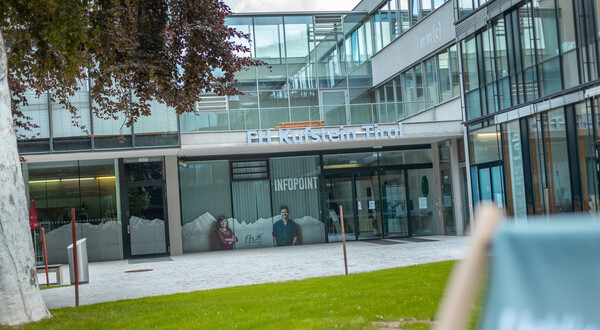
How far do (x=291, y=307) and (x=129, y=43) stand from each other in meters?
5.73

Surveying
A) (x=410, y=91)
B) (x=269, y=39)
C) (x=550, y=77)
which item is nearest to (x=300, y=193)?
(x=410, y=91)

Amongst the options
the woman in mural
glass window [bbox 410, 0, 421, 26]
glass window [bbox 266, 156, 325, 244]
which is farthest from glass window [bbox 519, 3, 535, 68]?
the woman in mural

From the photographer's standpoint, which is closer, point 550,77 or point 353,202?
point 550,77

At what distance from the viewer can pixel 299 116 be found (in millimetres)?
22594

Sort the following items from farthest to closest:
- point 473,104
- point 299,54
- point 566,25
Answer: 1. point 299,54
2. point 473,104
3. point 566,25

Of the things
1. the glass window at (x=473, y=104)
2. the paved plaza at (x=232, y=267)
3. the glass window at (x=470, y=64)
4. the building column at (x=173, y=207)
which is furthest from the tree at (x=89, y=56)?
the glass window at (x=470, y=64)

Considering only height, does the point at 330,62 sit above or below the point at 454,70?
above

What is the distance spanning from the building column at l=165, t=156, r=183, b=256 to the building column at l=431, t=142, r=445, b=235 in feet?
30.5

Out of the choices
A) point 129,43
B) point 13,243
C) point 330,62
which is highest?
point 330,62

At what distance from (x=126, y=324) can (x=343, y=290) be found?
328 cm

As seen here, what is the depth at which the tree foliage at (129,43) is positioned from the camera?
35.3ft

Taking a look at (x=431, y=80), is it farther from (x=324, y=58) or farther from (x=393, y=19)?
(x=324, y=58)

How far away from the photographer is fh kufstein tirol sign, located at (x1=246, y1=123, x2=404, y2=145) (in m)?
21.3

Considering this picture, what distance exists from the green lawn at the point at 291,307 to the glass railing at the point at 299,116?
34.4ft
